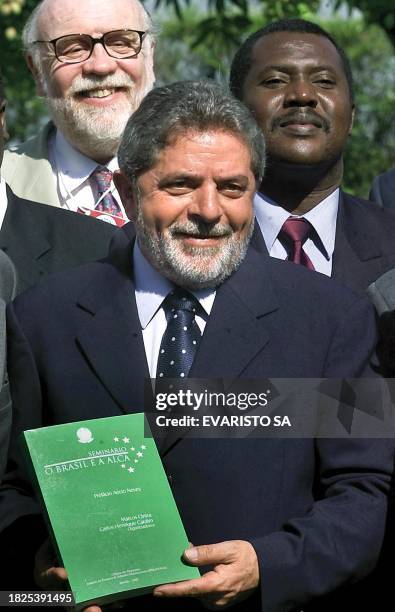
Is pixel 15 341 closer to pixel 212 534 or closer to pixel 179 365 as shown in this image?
pixel 179 365

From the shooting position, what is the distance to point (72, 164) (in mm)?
5445

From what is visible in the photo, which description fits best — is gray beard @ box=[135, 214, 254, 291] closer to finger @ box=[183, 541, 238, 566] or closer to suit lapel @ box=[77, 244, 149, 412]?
suit lapel @ box=[77, 244, 149, 412]

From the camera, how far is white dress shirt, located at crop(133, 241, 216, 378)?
3.86 meters

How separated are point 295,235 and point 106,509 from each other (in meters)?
1.79

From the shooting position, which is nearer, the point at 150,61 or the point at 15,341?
the point at 15,341

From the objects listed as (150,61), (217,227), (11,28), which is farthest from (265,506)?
(11,28)

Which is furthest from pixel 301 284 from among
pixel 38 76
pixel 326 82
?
pixel 38 76

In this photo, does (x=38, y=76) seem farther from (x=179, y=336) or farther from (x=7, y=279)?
(x=179, y=336)

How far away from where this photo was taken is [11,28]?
10.5 meters

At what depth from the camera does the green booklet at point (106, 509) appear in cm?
334

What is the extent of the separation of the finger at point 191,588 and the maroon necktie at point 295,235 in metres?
1.66

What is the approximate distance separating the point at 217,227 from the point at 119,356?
49cm

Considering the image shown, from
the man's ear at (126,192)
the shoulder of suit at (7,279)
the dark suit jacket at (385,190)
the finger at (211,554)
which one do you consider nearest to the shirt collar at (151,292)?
the man's ear at (126,192)

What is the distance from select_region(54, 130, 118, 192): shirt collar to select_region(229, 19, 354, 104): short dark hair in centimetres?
63
